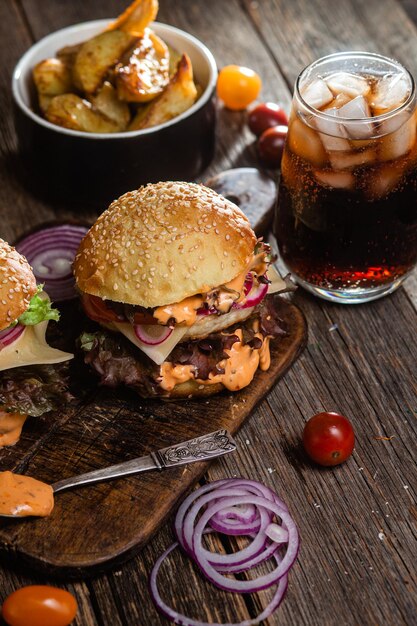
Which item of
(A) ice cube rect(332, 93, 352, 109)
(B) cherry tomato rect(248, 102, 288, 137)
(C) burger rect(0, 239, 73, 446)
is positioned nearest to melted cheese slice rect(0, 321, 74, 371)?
(C) burger rect(0, 239, 73, 446)

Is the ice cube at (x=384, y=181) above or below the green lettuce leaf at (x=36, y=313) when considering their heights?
below

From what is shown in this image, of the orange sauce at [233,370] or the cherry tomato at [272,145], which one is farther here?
the cherry tomato at [272,145]

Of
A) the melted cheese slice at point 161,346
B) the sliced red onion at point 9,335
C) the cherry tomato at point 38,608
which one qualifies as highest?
the sliced red onion at point 9,335

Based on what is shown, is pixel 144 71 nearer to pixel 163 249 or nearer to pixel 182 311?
pixel 163 249

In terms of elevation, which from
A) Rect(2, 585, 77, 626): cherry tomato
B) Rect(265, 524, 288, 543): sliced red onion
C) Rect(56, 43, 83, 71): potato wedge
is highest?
Rect(56, 43, 83, 71): potato wedge

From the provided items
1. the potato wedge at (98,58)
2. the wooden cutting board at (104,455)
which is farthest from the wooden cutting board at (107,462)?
the potato wedge at (98,58)

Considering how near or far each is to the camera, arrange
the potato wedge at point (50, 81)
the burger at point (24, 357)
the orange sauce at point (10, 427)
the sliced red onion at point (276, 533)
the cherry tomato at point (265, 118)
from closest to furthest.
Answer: the sliced red onion at point (276, 533) < the burger at point (24, 357) < the orange sauce at point (10, 427) < the potato wedge at point (50, 81) < the cherry tomato at point (265, 118)

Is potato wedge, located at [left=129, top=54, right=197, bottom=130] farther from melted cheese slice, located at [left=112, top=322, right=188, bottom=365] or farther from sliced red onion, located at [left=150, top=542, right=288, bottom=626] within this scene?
sliced red onion, located at [left=150, top=542, right=288, bottom=626]

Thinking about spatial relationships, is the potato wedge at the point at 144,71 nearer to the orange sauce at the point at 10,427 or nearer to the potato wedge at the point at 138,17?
the potato wedge at the point at 138,17
